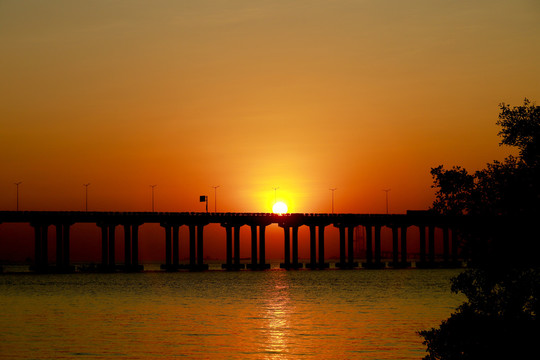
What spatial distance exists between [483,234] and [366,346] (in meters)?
27.7

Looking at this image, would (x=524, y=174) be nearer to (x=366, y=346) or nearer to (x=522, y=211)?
(x=522, y=211)

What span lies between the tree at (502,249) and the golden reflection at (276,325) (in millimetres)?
21981

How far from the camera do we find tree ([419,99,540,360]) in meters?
25.9

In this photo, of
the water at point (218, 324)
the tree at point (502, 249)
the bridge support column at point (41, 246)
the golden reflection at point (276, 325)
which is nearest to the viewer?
the tree at point (502, 249)

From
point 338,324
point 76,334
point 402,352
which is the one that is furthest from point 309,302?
point 402,352

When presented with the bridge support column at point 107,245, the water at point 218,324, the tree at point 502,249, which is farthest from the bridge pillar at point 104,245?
the tree at point 502,249

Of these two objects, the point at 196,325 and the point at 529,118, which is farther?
the point at 196,325

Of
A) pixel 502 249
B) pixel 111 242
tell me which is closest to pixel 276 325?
pixel 502 249

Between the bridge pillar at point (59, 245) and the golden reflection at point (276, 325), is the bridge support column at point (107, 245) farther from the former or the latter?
the golden reflection at point (276, 325)

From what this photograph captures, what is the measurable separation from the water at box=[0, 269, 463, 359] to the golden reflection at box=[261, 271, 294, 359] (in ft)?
0.22

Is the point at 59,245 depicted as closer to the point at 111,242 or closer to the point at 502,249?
the point at 111,242

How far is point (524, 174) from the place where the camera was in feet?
86.7

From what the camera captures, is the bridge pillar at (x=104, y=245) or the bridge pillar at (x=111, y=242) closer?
the bridge pillar at (x=111, y=242)

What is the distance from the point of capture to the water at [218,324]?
50625mm
